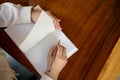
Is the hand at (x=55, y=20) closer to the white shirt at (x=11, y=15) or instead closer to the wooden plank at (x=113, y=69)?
the white shirt at (x=11, y=15)

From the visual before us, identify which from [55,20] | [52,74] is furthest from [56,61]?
[55,20]

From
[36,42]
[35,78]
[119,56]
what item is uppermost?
[119,56]

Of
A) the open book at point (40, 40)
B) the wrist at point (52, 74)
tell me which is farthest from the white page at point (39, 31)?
the wrist at point (52, 74)

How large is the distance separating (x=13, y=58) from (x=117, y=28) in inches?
17.8

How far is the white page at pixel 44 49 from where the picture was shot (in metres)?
0.91

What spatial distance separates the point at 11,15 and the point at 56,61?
0.28 m

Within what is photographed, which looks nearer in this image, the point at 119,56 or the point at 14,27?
the point at 119,56

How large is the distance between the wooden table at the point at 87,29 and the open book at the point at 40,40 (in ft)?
0.13

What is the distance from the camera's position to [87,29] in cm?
99

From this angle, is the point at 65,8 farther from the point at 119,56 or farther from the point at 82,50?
the point at 119,56

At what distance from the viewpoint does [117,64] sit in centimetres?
88

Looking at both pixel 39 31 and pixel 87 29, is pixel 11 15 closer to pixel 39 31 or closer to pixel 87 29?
pixel 39 31

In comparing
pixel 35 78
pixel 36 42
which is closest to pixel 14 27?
pixel 36 42

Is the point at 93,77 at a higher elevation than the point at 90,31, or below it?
below
